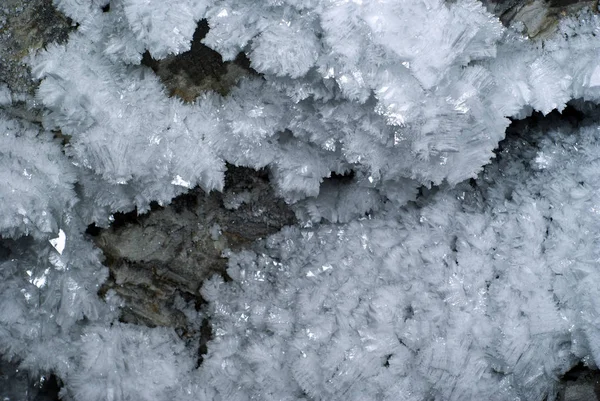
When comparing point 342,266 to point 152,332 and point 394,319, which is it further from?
point 152,332

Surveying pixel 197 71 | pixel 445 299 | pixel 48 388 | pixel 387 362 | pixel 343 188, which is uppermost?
pixel 197 71

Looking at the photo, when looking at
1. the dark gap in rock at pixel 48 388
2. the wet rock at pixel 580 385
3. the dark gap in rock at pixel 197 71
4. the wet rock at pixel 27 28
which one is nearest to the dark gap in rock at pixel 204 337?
the dark gap in rock at pixel 48 388

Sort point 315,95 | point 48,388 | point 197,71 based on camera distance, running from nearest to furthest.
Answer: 1. point 315,95
2. point 197,71
3. point 48,388

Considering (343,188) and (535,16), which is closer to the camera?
(535,16)

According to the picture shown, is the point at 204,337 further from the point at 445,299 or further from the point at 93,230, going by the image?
the point at 445,299

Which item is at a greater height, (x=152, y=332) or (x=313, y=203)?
(x=313, y=203)

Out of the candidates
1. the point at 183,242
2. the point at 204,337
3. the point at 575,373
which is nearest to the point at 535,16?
the point at 575,373

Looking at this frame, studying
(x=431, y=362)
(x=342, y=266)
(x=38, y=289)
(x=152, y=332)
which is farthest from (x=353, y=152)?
(x=38, y=289)

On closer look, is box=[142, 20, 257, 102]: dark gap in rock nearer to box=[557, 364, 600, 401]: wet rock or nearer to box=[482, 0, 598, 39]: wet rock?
box=[482, 0, 598, 39]: wet rock

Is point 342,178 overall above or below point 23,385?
above
